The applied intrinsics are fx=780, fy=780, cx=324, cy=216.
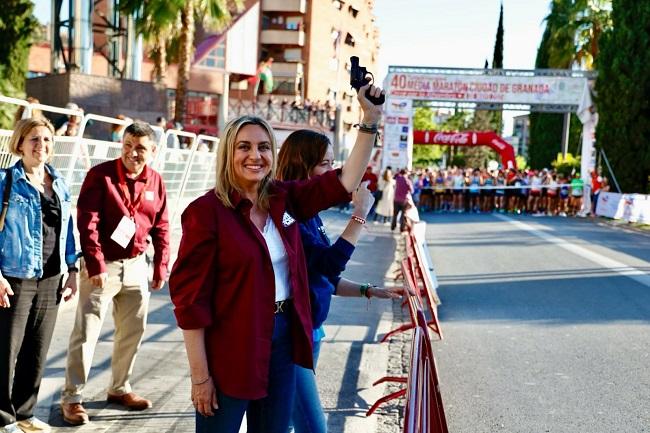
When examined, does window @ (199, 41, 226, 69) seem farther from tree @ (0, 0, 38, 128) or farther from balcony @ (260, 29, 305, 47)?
tree @ (0, 0, 38, 128)

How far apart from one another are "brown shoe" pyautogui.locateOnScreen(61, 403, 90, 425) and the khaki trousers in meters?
0.04

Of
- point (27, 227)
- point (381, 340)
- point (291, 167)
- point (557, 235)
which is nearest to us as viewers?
point (291, 167)

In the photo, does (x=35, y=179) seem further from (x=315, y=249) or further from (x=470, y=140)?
(x=470, y=140)

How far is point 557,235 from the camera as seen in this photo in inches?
797

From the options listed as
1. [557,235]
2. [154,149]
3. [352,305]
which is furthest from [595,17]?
[154,149]

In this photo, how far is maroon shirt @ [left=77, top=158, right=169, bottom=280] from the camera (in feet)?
15.6

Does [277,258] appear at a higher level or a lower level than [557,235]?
higher

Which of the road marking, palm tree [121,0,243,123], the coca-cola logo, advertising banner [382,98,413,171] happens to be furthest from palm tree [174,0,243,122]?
the coca-cola logo

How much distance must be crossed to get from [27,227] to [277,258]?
208cm

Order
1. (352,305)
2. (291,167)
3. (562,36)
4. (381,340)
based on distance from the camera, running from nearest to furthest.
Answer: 1. (291,167)
2. (381,340)
3. (352,305)
4. (562,36)

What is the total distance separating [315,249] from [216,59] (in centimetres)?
4166

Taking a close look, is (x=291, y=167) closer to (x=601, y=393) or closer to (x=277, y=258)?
(x=277, y=258)

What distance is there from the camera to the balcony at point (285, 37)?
6008 cm

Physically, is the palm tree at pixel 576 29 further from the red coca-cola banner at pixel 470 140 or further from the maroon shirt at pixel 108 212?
the maroon shirt at pixel 108 212
